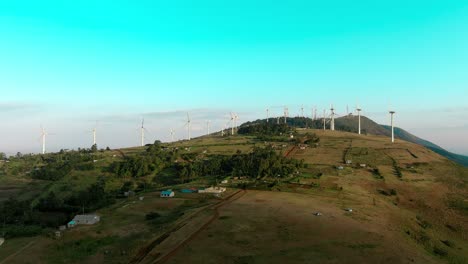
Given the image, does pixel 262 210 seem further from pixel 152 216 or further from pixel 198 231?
pixel 152 216

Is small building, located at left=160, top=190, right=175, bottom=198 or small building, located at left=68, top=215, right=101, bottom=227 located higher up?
small building, located at left=160, top=190, right=175, bottom=198

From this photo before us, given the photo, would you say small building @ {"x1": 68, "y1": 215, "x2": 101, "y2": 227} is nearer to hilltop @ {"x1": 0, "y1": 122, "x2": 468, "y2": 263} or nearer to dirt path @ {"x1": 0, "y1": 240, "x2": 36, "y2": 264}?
hilltop @ {"x1": 0, "y1": 122, "x2": 468, "y2": 263}

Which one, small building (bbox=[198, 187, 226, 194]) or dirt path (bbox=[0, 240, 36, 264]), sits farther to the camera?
small building (bbox=[198, 187, 226, 194])

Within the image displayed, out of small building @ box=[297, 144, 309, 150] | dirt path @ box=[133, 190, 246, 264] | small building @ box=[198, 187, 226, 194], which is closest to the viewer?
dirt path @ box=[133, 190, 246, 264]

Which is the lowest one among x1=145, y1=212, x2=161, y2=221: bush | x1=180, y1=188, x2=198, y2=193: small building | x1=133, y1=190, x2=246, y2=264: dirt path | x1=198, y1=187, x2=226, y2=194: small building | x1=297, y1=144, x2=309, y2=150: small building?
x1=145, y1=212, x2=161, y2=221: bush

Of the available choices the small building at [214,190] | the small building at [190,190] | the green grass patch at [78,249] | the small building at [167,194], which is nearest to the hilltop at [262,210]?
the green grass patch at [78,249]

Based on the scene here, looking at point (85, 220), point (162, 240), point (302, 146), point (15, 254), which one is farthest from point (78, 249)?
point (302, 146)

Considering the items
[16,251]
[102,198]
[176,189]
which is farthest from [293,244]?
[102,198]

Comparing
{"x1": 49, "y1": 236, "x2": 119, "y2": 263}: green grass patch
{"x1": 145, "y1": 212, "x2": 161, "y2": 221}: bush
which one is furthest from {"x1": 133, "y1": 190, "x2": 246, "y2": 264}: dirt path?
{"x1": 145, "y1": 212, "x2": 161, "y2": 221}: bush
